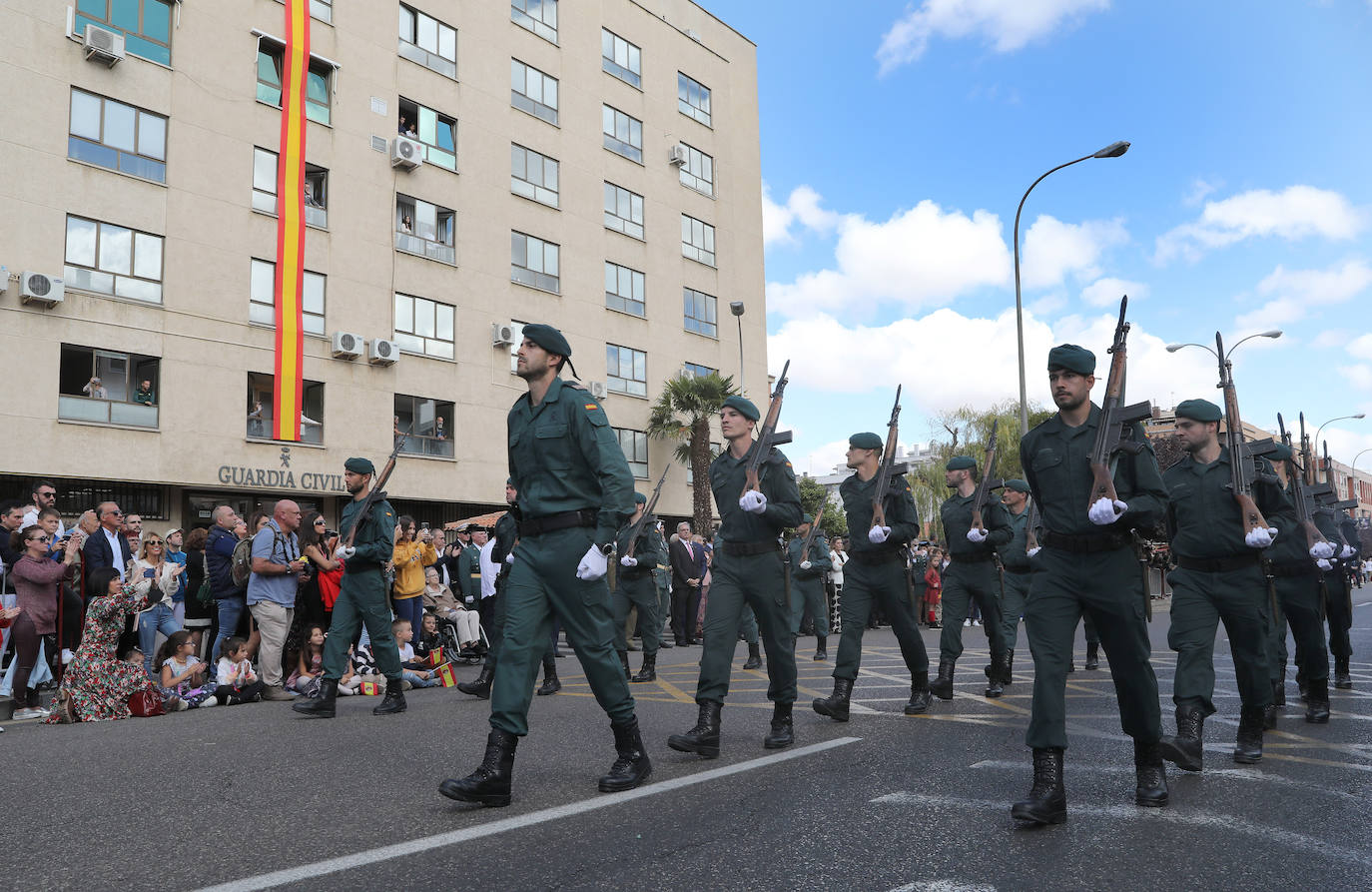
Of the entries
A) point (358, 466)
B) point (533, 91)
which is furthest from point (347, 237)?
point (358, 466)

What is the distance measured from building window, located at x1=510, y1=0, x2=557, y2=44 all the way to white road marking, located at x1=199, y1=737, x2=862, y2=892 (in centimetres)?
3031

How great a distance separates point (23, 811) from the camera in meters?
4.80

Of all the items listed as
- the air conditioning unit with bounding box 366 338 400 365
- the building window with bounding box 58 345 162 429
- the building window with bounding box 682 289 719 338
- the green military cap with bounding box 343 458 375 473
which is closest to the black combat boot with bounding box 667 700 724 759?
the green military cap with bounding box 343 458 375 473

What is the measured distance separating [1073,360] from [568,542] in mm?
2602

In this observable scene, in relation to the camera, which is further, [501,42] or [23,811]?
[501,42]

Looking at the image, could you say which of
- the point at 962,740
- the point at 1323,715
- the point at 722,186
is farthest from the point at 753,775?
the point at 722,186

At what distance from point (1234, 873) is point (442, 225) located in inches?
1096

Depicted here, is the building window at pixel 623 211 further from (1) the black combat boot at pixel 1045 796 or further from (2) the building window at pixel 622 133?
(1) the black combat boot at pixel 1045 796

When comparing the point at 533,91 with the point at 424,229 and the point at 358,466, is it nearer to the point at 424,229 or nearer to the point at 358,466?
the point at 424,229

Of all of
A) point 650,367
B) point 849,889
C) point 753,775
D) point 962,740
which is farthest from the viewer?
point 650,367

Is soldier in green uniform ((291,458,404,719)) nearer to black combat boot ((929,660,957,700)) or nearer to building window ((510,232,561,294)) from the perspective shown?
black combat boot ((929,660,957,700))

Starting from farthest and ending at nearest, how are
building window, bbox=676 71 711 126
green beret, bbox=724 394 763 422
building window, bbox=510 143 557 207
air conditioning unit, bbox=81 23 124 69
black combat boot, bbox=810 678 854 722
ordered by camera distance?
building window, bbox=676 71 711 126 → building window, bbox=510 143 557 207 → air conditioning unit, bbox=81 23 124 69 → black combat boot, bbox=810 678 854 722 → green beret, bbox=724 394 763 422

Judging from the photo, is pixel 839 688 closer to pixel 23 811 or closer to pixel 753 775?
pixel 753 775

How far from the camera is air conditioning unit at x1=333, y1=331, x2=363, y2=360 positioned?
83.4 feet
